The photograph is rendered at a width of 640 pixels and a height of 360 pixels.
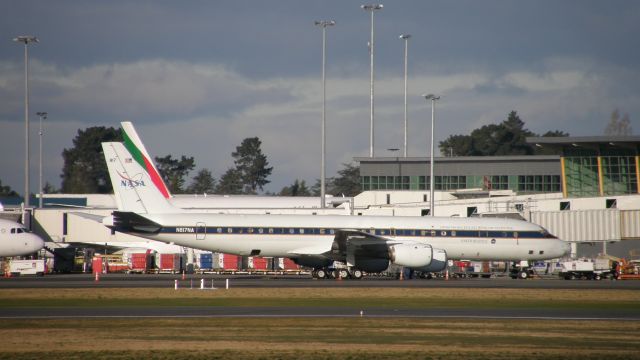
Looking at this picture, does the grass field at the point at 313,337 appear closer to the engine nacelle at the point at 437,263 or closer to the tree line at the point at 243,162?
the engine nacelle at the point at 437,263

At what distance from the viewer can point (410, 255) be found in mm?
51656

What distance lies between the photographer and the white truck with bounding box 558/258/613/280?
56.0m

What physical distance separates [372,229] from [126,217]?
1416 cm

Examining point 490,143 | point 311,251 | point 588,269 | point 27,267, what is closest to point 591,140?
point 588,269

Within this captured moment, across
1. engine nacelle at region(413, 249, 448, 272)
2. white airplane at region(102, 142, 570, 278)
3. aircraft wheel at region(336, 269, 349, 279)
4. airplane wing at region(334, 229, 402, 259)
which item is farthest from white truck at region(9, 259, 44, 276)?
engine nacelle at region(413, 249, 448, 272)

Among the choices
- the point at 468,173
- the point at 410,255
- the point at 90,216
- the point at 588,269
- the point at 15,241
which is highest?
the point at 468,173

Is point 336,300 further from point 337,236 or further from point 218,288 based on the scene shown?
point 337,236

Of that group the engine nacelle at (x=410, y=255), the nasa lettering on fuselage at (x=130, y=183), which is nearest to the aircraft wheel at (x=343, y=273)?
the engine nacelle at (x=410, y=255)

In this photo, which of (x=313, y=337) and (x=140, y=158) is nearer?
(x=313, y=337)

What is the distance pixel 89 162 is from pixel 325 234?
132 meters

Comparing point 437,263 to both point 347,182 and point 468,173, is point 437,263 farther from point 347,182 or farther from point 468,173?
point 347,182

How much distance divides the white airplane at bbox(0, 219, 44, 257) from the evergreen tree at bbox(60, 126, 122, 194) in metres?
120

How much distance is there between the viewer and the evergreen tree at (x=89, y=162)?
568ft

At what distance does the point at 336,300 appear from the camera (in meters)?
36.4
